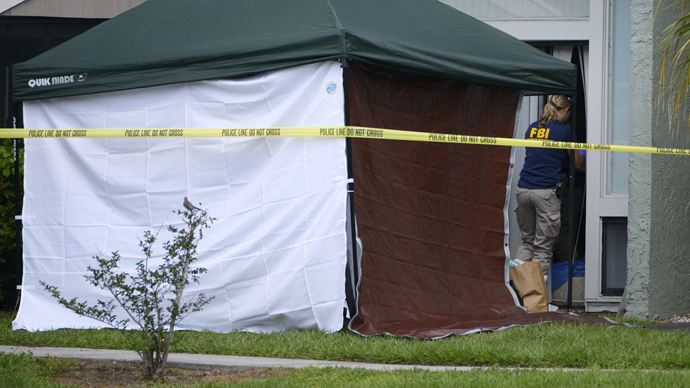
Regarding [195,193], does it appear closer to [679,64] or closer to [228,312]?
[228,312]

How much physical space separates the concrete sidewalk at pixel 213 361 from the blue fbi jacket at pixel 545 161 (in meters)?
3.54

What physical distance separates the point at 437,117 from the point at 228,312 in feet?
8.07

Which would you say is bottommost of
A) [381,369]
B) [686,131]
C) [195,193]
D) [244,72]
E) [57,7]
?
[381,369]

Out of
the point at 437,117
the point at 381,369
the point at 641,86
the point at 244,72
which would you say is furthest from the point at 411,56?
the point at 381,369

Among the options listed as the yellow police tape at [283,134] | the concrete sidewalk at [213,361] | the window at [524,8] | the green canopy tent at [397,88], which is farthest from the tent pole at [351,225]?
the window at [524,8]

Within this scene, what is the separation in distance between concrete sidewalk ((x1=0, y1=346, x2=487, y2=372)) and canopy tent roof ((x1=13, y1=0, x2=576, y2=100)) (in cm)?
222

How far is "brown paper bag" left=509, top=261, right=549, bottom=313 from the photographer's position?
22.9 feet

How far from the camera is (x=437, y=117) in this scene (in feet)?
21.5

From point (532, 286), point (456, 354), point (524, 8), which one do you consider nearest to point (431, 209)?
point (532, 286)

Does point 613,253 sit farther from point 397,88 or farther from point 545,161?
point 397,88

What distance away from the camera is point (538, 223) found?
7.57 meters

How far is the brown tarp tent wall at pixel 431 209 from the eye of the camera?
5832 millimetres

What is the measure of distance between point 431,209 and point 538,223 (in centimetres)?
167

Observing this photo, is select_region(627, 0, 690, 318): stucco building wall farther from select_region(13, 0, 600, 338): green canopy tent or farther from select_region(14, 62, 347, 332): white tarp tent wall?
select_region(14, 62, 347, 332): white tarp tent wall
